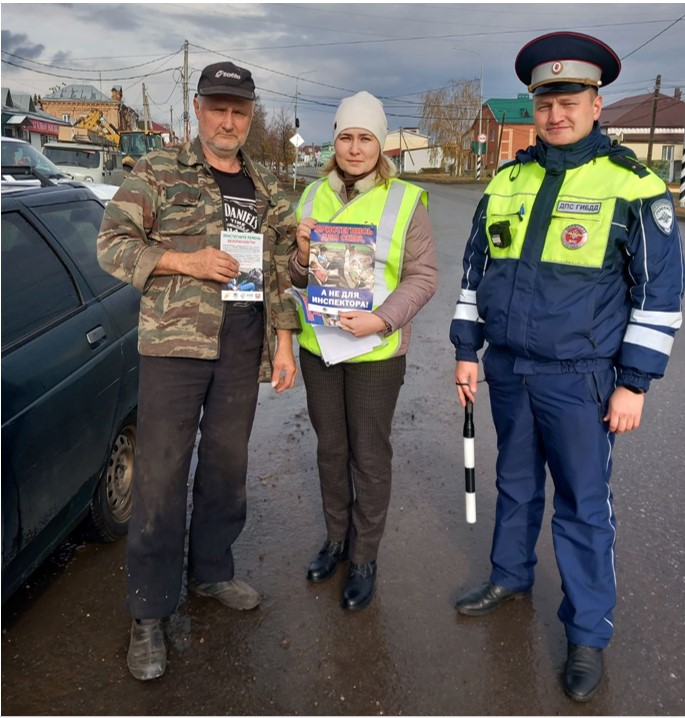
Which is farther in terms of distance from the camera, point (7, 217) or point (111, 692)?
point (7, 217)

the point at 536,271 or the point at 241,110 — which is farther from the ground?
the point at 241,110

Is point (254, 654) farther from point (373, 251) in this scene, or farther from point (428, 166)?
point (428, 166)

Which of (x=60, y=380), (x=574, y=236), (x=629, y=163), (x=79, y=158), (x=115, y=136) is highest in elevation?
(x=115, y=136)

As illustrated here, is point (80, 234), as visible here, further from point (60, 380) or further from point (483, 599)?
point (483, 599)

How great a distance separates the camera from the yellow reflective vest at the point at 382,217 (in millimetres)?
2842

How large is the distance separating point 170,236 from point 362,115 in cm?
94

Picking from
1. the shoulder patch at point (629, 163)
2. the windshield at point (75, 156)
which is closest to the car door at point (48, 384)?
the shoulder patch at point (629, 163)

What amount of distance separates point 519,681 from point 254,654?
1.06 meters

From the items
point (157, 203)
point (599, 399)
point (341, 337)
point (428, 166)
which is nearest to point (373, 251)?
point (341, 337)

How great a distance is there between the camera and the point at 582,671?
257 cm

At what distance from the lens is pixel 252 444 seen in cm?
477

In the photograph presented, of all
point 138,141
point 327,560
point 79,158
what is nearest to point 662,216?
point 327,560

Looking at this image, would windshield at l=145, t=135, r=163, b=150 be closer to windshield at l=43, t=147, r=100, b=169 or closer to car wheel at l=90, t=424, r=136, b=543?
windshield at l=43, t=147, r=100, b=169

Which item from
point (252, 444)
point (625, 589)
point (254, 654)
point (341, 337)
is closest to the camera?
point (254, 654)
